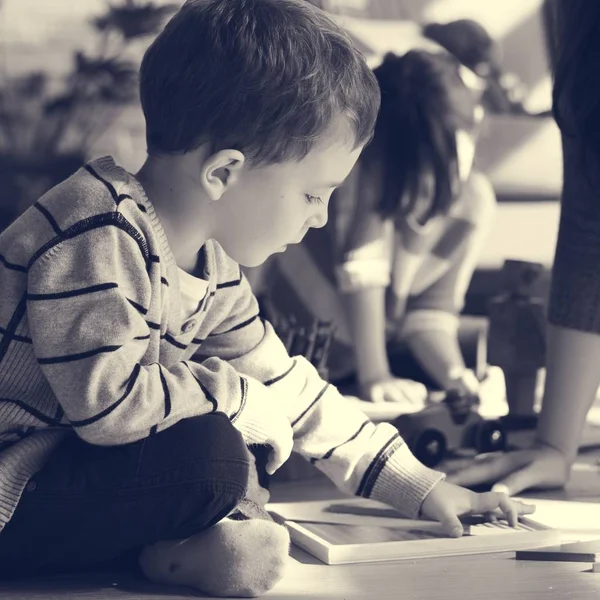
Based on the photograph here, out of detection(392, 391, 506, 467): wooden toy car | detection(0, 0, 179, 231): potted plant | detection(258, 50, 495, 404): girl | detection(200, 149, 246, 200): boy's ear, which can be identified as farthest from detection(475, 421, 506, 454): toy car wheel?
detection(0, 0, 179, 231): potted plant

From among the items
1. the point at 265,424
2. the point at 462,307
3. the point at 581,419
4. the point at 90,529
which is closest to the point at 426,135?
the point at 462,307

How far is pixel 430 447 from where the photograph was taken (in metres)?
1.40

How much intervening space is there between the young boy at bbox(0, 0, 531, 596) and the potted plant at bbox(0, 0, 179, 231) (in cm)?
77

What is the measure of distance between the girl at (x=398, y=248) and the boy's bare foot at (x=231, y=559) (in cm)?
81

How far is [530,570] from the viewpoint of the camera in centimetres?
100

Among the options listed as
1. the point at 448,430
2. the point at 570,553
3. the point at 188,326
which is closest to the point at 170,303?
the point at 188,326

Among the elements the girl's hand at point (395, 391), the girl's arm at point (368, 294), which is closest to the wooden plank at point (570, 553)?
the girl's hand at point (395, 391)

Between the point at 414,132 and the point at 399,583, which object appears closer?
the point at 399,583

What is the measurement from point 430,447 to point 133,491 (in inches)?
22.2

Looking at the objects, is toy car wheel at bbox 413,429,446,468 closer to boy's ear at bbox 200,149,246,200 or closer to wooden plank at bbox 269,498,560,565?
wooden plank at bbox 269,498,560,565

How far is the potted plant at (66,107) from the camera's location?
5.58ft

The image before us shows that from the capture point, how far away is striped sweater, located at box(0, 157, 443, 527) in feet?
2.89

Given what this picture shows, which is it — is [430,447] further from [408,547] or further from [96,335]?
[96,335]

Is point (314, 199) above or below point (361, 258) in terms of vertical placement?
above
